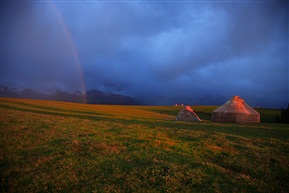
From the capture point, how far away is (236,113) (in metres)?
44.7

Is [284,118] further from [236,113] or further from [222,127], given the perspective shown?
[222,127]

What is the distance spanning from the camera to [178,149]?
14.9m

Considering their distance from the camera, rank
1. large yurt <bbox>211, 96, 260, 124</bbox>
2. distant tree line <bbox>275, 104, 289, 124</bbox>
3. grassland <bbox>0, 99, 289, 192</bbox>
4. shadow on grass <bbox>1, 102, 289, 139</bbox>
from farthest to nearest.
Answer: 1. distant tree line <bbox>275, 104, 289, 124</bbox>
2. large yurt <bbox>211, 96, 260, 124</bbox>
3. shadow on grass <bbox>1, 102, 289, 139</bbox>
4. grassland <bbox>0, 99, 289, 192</bbox>

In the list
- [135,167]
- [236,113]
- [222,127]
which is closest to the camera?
[135,167]

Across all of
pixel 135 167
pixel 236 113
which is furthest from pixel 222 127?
pixel 135 167

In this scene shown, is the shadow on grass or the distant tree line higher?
the distant tree line

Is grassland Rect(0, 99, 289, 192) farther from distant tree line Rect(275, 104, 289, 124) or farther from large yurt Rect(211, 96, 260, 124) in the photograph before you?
distant tree line Rect(275, 104, 289, 124)

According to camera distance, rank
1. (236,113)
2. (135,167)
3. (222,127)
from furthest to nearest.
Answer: (236,113) < (222,127) < (135,167)

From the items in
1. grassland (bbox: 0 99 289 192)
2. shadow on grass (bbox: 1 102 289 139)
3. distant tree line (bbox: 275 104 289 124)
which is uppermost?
distant tree line (bbox: 275 104 289 124)

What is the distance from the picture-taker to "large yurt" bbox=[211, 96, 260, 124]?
146 feet

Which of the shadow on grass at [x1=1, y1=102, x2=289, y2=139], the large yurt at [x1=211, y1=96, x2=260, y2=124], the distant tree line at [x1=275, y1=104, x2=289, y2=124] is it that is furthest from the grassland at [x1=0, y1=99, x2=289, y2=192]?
the distant tree line at [x1=275, y1=104, x2=289, y2=124]

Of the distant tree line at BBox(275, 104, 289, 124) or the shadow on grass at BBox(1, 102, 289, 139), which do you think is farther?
the distant tree line at BBox(275, 104, 289, 124)

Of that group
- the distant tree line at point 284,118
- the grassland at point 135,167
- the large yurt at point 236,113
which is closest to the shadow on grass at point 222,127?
the large yurt at point 236,113

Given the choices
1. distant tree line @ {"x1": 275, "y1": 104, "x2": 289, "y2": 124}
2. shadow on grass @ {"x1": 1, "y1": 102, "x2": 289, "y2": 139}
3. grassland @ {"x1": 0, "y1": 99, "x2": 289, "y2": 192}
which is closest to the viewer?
grassland @ {"x1": 0, "y1": 99, "x2": 289, "y2": 192}
